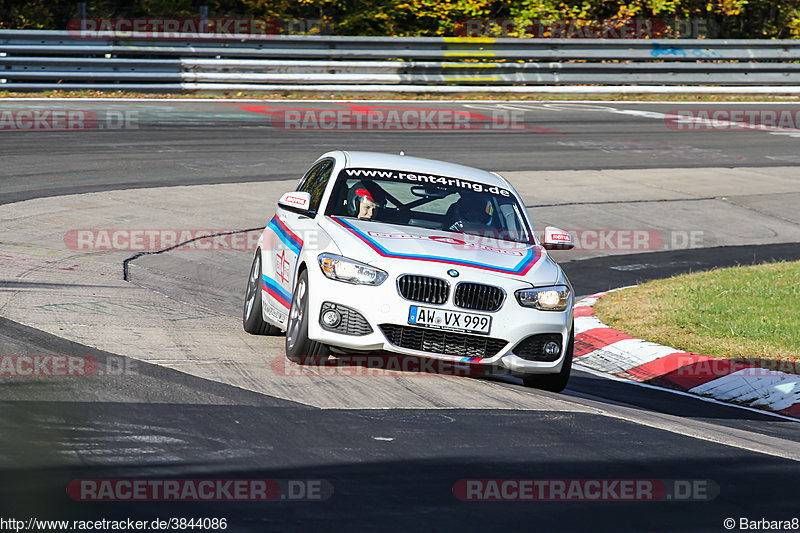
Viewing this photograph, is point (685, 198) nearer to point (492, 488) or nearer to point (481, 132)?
point (481, 132)

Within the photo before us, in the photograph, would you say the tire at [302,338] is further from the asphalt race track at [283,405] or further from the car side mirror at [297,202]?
the car side mirror at [297,202]

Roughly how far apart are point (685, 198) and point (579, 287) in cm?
588

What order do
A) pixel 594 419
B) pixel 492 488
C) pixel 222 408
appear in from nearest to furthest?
pixel 492 488 → pixel 222 408 → pixel 594 419

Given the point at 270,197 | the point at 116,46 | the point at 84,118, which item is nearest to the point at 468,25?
the point at 116,46

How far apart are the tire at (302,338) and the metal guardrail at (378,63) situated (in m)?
17.0

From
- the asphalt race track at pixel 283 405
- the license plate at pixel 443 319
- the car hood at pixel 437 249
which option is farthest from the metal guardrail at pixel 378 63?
the license plate at pixel 443 319

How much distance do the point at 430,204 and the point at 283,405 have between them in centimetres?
279

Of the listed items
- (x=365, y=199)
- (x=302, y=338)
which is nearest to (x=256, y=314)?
(x=365, y=199)

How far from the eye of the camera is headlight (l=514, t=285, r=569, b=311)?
7.72 meters

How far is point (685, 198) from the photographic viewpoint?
59.1ft

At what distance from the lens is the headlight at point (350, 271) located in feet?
24.7

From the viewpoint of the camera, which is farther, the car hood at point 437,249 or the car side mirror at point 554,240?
the car side mirror at point 554,240

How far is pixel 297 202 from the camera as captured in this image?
861cm

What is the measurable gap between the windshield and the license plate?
1.18 meters
